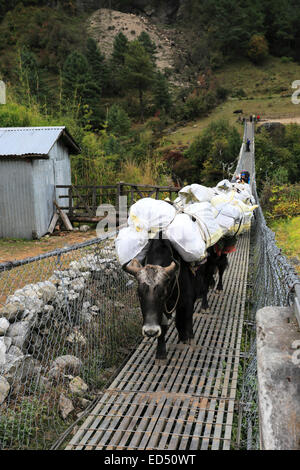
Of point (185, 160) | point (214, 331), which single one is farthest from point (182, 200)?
point (185, 160)

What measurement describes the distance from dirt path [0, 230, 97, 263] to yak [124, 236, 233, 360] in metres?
4.59

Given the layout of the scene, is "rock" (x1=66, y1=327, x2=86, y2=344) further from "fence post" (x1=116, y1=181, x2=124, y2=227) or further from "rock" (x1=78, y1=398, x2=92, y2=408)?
"fence post" (x1=116, y1=181, x2=124, y2=227)

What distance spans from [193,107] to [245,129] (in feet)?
31.6

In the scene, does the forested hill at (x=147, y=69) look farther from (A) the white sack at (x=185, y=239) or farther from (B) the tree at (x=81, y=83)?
(A) the white sack at (x=185, y=239)

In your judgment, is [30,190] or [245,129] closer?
[30,190]

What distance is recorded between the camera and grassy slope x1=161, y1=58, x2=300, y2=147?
34062mm

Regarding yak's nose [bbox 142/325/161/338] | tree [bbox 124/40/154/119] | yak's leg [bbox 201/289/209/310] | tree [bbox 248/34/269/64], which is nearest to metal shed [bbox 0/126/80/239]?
yak's leg [bbox 201/289/209/310]

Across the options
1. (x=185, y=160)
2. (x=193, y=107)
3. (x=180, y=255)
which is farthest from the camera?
(x=193, y=107)

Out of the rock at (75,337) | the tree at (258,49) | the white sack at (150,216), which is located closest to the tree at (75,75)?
the rock at (75,337)

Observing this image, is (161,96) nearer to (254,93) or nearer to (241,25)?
(254,93)

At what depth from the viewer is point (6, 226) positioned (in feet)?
30.7

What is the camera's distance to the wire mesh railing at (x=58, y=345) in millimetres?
2691
